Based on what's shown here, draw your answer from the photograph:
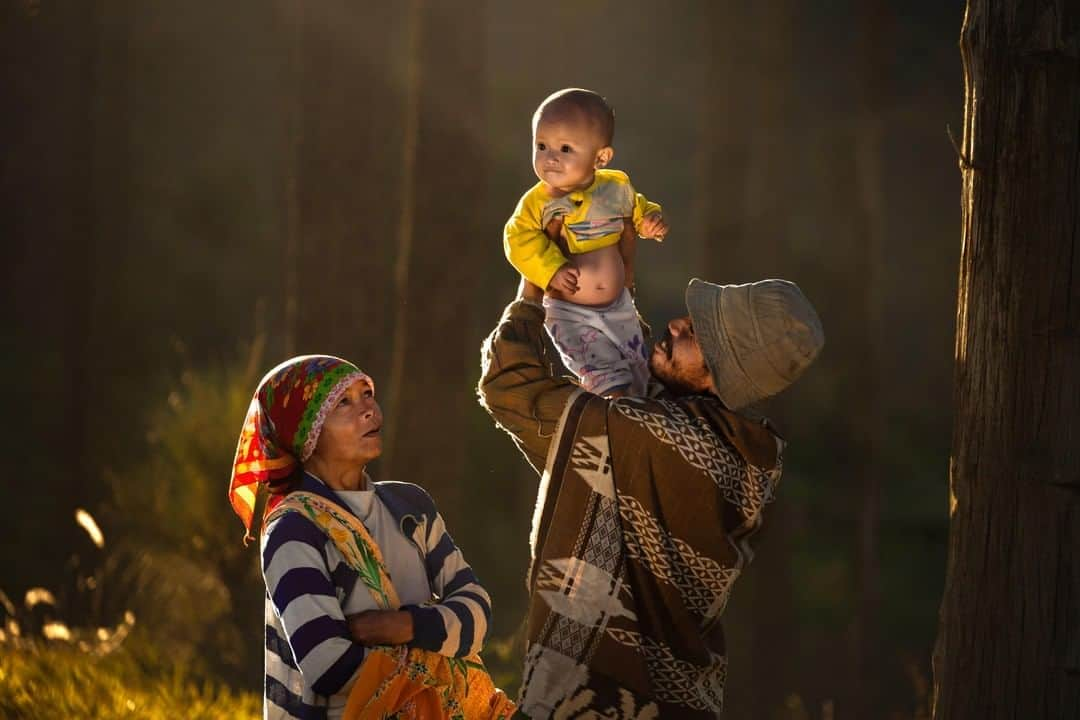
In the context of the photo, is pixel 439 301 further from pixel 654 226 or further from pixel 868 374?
pixel 868 374

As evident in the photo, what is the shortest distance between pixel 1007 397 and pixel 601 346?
1248 mm

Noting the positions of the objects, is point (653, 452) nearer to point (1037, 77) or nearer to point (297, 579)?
point (297, 579)

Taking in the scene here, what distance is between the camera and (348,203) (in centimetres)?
957

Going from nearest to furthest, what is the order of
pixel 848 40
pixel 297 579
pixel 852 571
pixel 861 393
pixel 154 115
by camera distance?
1. pixel 297 579
2. pixel 861 393
3. pixel 852 571
4. pixel 848 40
5. pixel 154 115

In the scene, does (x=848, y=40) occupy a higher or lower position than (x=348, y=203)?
higher

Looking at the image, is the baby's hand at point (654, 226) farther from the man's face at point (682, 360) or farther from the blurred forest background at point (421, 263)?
the blurred forest background at point (421, 263)

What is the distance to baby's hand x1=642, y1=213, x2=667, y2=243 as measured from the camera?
15.4ft

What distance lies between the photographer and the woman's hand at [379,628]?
13.1ft

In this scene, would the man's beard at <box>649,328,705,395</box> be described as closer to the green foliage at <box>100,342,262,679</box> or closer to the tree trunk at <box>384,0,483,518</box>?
the green foliage at <box>100,342,262,679</box>

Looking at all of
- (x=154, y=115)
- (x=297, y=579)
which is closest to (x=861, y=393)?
(x=297, y=579)

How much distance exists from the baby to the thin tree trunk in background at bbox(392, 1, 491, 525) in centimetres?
490

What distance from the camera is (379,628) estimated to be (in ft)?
13.1

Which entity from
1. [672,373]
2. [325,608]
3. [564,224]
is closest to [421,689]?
[325,608]

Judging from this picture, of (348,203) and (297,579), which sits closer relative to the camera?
(297,579)
